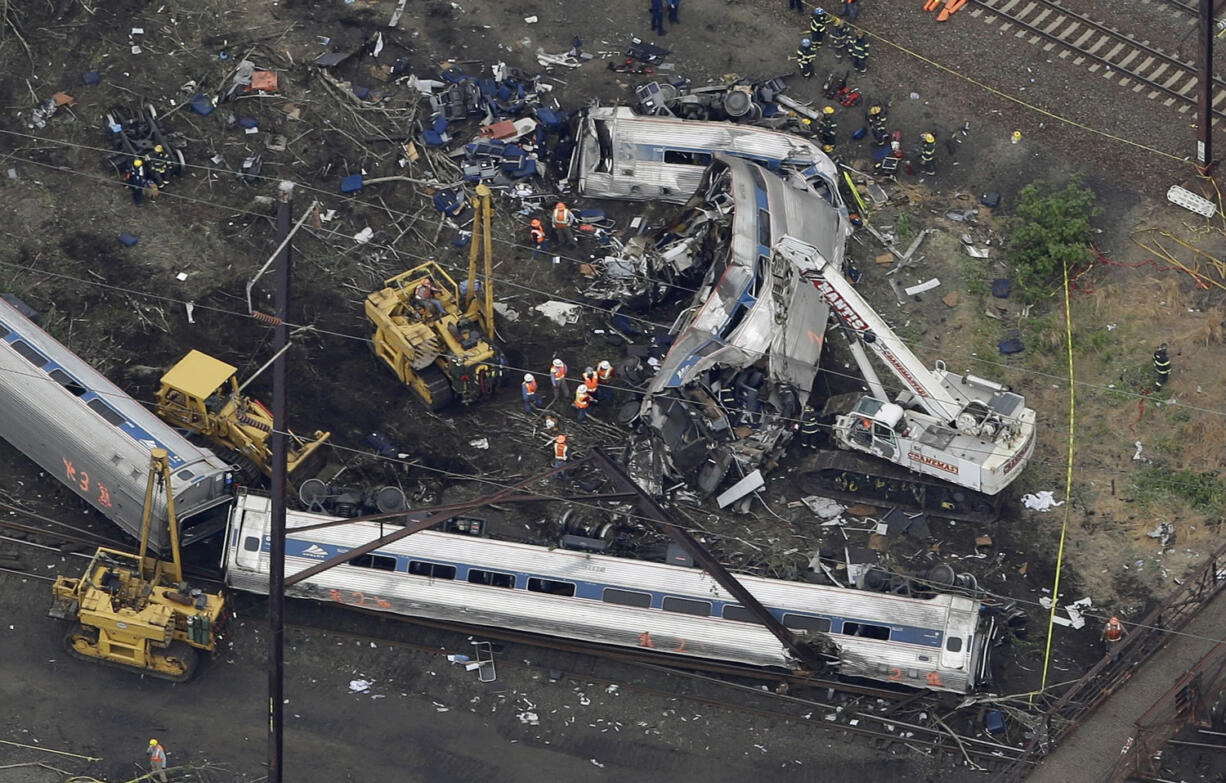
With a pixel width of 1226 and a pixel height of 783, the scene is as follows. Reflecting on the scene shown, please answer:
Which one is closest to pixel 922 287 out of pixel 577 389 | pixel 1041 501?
pixel 1041 501

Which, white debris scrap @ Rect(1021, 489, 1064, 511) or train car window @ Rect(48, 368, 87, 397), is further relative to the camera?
white debris scrap @ Rect(1021, 489, 1064, 511)

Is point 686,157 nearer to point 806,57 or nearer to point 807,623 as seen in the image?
point 806,57

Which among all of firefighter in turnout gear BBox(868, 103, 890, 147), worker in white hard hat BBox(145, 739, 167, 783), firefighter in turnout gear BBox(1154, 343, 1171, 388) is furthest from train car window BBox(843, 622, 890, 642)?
firefighter in turnout gear BBox(868, 103, 890, 147)

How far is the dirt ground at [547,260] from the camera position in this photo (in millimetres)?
44656

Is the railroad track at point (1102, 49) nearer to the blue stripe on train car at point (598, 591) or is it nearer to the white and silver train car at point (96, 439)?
the blue stripe on train car at point (598, 591)

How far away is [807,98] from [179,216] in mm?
15011

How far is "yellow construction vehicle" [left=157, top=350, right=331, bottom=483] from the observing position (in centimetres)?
4384

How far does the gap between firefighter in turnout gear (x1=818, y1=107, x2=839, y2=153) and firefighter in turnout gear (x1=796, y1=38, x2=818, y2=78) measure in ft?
5.12

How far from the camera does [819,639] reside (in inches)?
1636

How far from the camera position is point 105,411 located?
142 feet

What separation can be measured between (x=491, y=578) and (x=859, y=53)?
58.8 ft

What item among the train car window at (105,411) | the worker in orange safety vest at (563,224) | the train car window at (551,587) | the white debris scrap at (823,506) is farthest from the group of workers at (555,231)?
the train car window at (105,411)

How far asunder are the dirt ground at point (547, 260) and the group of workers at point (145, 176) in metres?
0.26

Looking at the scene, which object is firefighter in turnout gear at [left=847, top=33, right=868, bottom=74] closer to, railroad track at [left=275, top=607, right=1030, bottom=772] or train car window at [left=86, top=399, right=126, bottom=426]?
railroad track at [left=275, top=607, right=1030, bottom=772]
